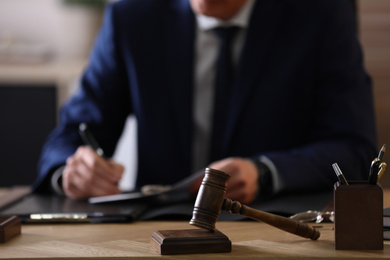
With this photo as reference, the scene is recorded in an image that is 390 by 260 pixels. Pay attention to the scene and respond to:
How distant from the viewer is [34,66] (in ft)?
13.1

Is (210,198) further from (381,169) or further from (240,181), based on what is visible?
(240,181)

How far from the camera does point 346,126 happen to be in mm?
1766

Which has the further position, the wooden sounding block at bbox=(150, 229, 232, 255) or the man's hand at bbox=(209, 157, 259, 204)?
the man's hand at bbox=(209, 157, 259, 204)

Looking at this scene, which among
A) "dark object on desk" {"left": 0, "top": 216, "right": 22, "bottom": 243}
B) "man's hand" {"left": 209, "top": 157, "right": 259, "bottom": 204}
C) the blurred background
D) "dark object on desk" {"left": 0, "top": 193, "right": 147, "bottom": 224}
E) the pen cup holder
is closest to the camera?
the pen cup holder

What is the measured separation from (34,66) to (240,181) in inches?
111

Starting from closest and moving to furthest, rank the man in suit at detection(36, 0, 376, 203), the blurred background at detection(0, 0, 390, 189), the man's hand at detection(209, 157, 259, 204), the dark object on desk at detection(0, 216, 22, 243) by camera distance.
A: 1. the dark object on desk at detection(0, 216, 22, 243)
2. the man's hand at detection(209, 157, 259, 204)
3. the man in suit at detection(36, 0, 376, 203)
4. the blurred background at detection(0, 0, 390, 189)

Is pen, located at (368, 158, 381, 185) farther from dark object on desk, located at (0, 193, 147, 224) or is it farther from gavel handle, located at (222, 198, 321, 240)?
dark object on desk, located at (0, 193, 147, 224)

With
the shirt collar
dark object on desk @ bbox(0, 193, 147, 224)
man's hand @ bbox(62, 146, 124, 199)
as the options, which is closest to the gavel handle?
dark object on desk @ bbox(0, 193, 147, 224)

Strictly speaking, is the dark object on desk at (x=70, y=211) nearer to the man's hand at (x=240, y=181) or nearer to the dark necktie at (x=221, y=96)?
the man's hand at (x=240, y=181)

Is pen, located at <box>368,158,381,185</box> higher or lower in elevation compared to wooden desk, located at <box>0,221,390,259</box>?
higher

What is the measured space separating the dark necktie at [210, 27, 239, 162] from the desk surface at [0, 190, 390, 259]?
0.71 meters

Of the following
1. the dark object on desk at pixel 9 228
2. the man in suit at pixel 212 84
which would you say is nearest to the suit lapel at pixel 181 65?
the man in suit at pixel 212 84

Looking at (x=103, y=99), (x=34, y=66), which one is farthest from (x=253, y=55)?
(x=34, y=66)

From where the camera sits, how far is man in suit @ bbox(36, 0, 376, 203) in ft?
6.15
